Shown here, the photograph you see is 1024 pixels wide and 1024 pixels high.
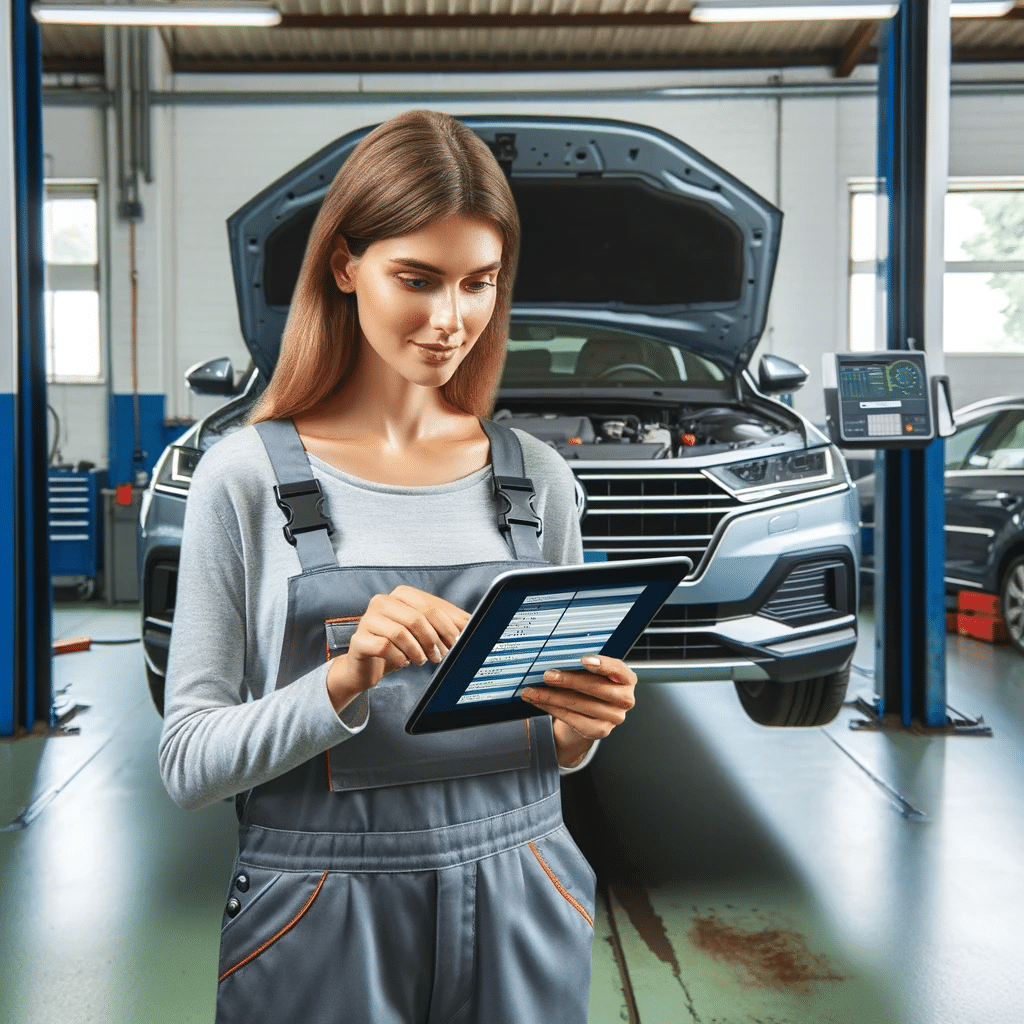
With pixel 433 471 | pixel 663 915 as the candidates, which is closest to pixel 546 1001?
pixel 433 471

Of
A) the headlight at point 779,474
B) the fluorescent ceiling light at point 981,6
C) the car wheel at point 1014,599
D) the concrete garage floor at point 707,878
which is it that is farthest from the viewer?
the car wheel at point 1014,599

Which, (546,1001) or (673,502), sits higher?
(673,502)

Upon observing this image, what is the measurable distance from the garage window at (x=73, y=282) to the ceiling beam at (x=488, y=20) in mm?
2445

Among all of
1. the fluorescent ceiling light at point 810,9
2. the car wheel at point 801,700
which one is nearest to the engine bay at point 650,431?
the car wheel at point 801,700

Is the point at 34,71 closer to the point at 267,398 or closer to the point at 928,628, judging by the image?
the point at 267,398

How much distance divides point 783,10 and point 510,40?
5009mm

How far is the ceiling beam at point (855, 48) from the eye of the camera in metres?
8.36

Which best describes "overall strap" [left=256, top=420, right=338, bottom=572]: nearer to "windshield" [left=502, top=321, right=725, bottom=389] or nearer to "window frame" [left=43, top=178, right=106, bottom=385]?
"windshield" [left=502, top=321, right=725, bottom=389]

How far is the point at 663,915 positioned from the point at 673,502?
1.25 meters

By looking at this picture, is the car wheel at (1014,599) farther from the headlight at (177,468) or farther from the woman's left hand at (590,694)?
the woman's left hand at (590,694)

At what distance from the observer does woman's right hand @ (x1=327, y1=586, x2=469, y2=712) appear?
2.43 feet

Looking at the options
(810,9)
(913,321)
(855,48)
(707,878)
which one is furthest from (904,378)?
(855,48)

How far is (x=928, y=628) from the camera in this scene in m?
4.07

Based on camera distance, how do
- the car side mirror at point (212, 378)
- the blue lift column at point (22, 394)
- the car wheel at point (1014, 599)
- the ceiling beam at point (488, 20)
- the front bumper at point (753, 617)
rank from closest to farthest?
the front bumper at point (753, 617) < the car side mirror at point (212, 378) < the blue lift column at point (22, 394) < the car wheel at point (1014, 599) < the ceiling beam at point (488, 20)
